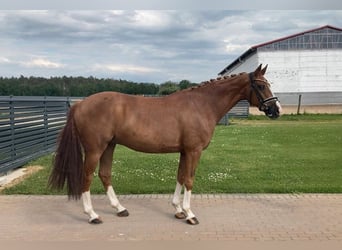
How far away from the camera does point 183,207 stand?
541 centimetres

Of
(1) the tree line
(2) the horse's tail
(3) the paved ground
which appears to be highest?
(1) the tree line

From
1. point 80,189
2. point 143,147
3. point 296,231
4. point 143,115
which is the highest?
point 143,115

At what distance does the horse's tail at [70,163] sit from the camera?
538 cm

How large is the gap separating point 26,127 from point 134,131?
6.08 metres

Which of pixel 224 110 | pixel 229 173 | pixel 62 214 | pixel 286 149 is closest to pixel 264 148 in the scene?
pixel 286 149

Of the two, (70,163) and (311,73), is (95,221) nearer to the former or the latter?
(70,163)

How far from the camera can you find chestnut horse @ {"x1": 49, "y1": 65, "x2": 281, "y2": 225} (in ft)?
17.6

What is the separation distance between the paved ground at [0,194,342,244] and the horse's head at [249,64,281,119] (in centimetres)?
147

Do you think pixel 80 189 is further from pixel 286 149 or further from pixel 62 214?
pixel 286 149

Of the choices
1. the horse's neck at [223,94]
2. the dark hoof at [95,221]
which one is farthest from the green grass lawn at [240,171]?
the horse's neck at [223,94]

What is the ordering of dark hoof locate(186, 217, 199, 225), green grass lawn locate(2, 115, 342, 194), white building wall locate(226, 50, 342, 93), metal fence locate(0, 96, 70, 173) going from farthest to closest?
white building wall locate(226, 50, 342, 93)
metal fence locate(0, 96, 70, 173)
green grass lawn locate(2, 115, 342, 194)
dark hoof locate(186, 217, 199, 225)

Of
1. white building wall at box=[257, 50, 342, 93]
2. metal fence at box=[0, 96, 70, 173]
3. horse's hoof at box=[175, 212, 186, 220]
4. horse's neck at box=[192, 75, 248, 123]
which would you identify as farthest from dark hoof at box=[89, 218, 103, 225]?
white building wall at box=[257, 50, 342, 93]

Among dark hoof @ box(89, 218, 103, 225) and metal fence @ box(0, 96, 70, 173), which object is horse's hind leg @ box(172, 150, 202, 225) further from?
metal fence @ box(0, 96, 70, 173)

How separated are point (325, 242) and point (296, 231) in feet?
1.49
